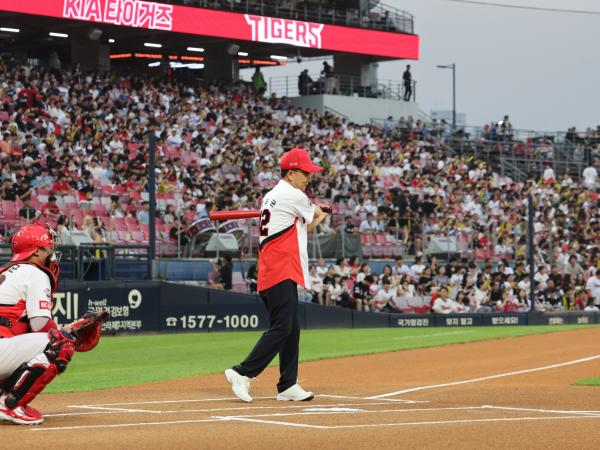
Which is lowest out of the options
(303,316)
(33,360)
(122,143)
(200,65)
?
(303,316)

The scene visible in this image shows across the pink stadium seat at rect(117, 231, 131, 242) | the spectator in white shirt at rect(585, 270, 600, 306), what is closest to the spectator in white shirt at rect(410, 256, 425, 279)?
the spectator in white shirt at rect(585, 270, 600, 306)

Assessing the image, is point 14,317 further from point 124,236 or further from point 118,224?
point 118,224

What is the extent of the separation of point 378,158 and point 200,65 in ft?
40.5

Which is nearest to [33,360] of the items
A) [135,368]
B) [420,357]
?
[135,368]

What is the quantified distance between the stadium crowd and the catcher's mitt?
15.0 m

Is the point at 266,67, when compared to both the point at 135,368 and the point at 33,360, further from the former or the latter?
the point at 33,360

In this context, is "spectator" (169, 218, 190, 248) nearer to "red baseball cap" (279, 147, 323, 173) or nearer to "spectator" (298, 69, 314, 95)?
"red baseball cap" (279, 147, 323, 173)

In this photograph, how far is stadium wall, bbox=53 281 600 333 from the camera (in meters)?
22.3

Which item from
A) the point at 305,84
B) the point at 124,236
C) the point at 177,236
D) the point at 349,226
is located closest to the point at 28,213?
the point at 124,236

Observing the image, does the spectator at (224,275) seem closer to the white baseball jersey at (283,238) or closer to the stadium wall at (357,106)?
the white baseball jersey at (283,238)

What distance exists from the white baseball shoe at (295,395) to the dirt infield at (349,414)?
0.14m

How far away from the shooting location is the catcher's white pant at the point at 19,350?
762 centimetres

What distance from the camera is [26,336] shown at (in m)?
7.66

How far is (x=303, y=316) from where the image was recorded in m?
25.2
